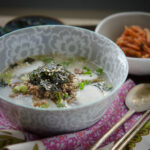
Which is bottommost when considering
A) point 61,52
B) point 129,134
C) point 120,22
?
point 129,134

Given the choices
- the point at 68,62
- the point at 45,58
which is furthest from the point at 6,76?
the point at 68,62

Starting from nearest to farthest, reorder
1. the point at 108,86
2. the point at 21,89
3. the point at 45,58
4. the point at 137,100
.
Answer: the point at 21,89 → the point at 108,86 → the point at 137,100 → the point at 45,58

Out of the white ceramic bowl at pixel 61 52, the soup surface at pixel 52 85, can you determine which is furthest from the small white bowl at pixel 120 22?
the soup surface at pixel 52 85

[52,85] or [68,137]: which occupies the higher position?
[52,85]

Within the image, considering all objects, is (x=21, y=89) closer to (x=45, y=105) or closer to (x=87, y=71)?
(x=45, y=105)

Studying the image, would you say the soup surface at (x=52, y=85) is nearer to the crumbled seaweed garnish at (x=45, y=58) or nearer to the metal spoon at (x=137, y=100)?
the crumbled seaweed garnish at (x=45, y=58)

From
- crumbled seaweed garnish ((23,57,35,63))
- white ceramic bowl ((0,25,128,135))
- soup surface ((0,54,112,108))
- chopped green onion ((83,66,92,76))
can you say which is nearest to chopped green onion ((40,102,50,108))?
soup surface ((0,54,112,108))

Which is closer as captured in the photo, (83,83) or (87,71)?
(83,83)
